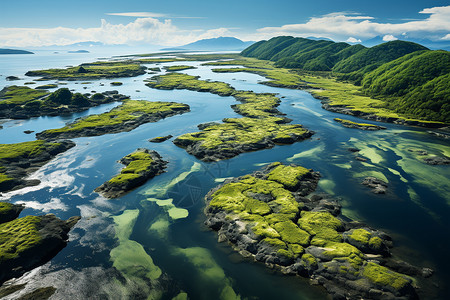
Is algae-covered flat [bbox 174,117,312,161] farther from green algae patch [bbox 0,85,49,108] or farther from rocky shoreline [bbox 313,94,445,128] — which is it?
green algae patch [bbox 0,85,49,108]

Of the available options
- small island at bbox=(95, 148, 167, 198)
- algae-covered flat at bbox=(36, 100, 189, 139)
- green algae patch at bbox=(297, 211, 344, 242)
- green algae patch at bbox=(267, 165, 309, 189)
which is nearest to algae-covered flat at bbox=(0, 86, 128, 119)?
algae-covered flat at bbox=(36, 100, 189, 139)

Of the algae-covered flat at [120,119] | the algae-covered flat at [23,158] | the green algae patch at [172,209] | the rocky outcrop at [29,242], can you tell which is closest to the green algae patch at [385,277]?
the green algae patch at [172,209]

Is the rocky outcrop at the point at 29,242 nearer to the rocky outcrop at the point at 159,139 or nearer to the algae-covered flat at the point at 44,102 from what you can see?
the rocky outcrop at the point at 159,139

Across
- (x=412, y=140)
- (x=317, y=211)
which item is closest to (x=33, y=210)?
(x=317, y=211)

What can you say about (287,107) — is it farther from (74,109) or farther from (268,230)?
(74,109)

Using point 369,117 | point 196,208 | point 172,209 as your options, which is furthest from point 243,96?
point 172,209

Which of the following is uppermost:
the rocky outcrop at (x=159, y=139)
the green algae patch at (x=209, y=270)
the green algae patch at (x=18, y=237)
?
the rocky outcrop at (x=159, y=139)

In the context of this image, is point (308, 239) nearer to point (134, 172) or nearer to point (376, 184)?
point (376, 184)
